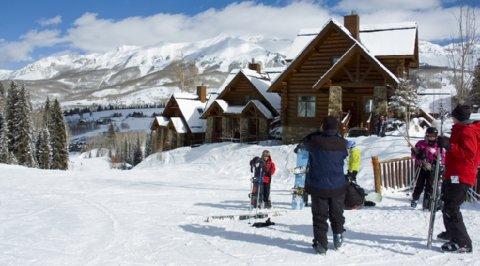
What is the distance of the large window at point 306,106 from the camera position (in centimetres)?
2955

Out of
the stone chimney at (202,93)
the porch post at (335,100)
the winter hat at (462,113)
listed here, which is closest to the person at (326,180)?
the winter hat at (462,113)

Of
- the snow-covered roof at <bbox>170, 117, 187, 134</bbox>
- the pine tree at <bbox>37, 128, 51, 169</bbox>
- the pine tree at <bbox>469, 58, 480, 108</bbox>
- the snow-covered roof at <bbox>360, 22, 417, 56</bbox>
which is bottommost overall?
the pine tree at <bbox>37, 128, 51, 169</bbox>

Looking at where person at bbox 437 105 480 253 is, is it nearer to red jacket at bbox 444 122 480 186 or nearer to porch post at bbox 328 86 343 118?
red jacket at bbox 444 122 480 186

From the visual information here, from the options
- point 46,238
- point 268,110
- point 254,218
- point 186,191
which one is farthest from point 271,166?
point 268,110

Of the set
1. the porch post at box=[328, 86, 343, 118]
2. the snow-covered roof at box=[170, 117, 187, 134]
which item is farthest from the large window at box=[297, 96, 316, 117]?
the snow-covered roof at box=[170, 117, 187, 134]

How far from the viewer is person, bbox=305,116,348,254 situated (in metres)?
6.91

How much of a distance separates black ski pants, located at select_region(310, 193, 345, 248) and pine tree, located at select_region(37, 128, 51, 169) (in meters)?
63.0

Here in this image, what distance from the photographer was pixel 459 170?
6.80 metres

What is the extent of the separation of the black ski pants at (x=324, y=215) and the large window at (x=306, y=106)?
74.5 feet

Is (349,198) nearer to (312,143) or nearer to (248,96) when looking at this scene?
(312,143)

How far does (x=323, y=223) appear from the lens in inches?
271

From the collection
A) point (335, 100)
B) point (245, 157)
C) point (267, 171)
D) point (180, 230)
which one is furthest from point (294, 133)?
point (180, 230)

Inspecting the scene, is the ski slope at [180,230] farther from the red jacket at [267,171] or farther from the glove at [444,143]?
the glove at [444,143]

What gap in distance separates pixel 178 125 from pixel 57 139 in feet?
113
